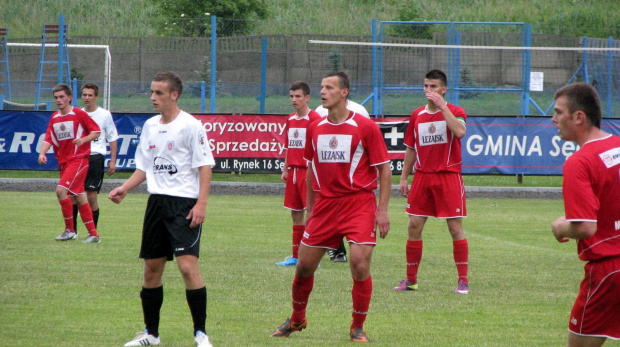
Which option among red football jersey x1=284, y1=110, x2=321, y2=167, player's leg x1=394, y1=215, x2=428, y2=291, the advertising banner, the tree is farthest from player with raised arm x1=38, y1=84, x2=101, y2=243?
the tree

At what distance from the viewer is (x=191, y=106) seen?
2928 cm

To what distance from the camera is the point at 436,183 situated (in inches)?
367

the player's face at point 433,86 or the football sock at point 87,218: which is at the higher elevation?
the player's face at point 433,86

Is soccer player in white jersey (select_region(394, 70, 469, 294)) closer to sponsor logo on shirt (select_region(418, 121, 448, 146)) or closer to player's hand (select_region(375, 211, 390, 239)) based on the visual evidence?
sponsor logo on shirt (select_region(418, 121, 448, 146))

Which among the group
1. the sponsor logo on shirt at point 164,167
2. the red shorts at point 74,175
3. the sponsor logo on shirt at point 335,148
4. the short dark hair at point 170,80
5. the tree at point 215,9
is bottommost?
the red shorts at point 74,175

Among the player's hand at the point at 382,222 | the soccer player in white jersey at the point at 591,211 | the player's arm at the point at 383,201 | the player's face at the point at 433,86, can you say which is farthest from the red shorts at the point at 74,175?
the soccer player in white jersey at the point at 591,211

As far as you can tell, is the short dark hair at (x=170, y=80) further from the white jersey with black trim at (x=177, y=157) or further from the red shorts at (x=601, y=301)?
the red shorts at (x=601, y=301)

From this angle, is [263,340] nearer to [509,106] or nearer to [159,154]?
[159,154]

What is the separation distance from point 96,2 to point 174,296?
38.5 metres

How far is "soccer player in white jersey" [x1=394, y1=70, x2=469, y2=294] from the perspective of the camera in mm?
9281

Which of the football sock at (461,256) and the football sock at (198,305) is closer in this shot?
the football sock at (198,305)

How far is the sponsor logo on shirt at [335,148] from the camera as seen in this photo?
275 inches

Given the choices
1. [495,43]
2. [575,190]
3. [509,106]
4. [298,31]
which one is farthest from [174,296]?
[298,31]

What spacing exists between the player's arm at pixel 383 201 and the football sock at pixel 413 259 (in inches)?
97.1
